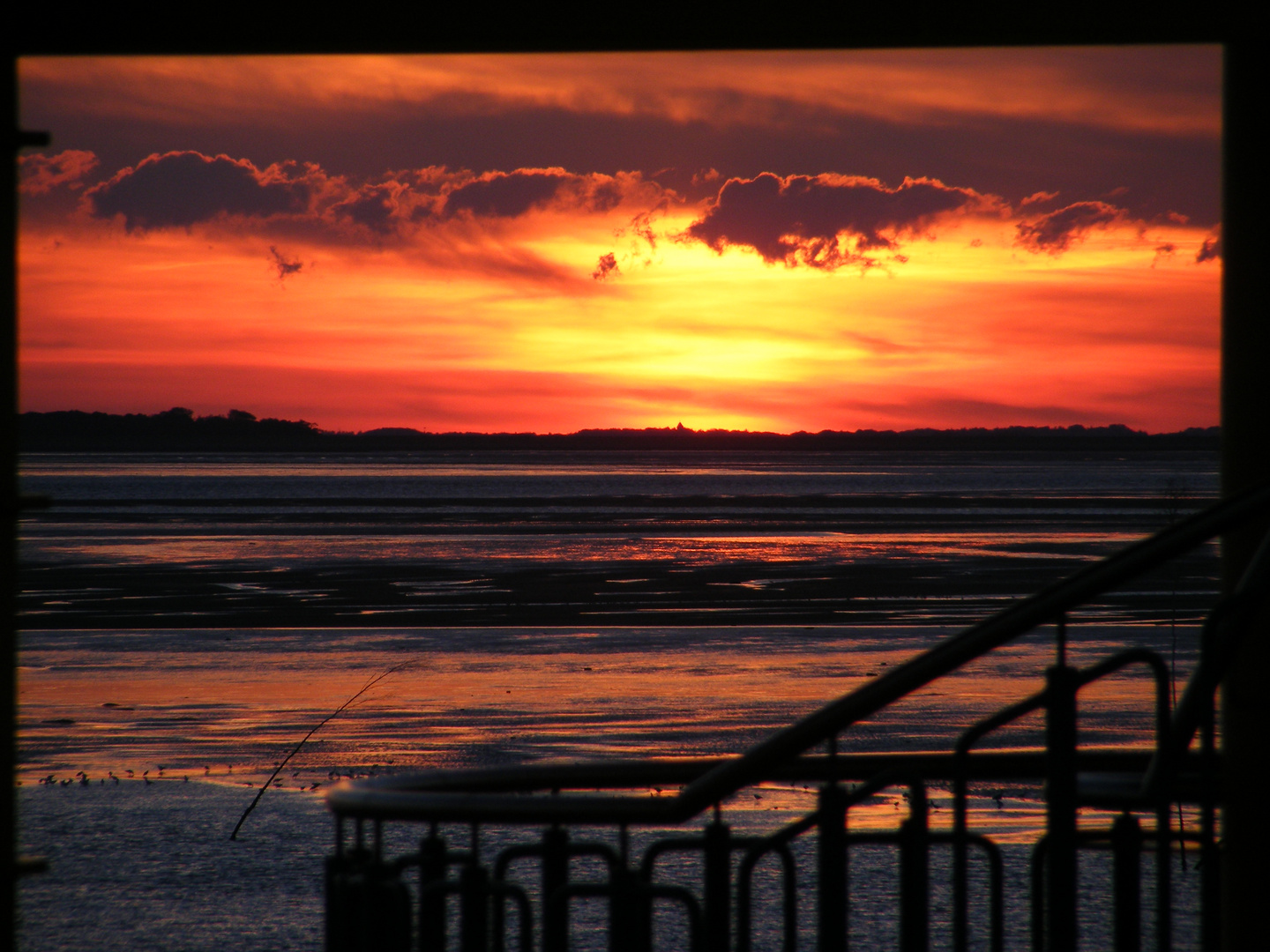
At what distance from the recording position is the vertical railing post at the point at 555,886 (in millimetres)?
3742

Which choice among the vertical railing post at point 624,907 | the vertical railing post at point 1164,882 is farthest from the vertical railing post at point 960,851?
the vertical railing post at point 624,907

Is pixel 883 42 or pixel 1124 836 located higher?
pixel 883 42

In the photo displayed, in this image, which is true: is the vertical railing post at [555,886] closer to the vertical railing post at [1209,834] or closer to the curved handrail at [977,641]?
the curved handrail at [977,641]

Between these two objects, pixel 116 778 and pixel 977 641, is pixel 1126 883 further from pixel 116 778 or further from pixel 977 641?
pixel 116 778

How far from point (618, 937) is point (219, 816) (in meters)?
6.58

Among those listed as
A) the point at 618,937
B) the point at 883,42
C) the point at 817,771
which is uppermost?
the point at 883,42

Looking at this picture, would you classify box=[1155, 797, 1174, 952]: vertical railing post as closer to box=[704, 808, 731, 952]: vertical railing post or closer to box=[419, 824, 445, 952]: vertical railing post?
box=[704, 808, 731, 952]: vertical railing post

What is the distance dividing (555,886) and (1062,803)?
4.88ft

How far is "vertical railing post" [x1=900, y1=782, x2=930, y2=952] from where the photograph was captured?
3732 millimetres

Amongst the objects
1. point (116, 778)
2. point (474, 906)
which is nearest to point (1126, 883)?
point (474, 906)

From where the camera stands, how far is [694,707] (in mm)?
14242

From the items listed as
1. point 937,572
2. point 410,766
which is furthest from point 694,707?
point 937,572

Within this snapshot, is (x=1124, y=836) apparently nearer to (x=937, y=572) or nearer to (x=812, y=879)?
(x=812, y=879)

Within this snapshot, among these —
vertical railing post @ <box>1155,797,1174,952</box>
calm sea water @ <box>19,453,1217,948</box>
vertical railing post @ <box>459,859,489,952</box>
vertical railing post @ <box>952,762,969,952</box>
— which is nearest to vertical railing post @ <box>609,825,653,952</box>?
vertical railing post @ <box>459,859,489,952</box>
